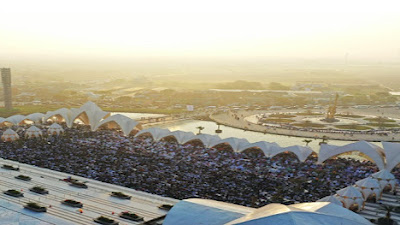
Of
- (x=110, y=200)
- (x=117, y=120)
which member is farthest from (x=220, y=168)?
(x=117, y=120)

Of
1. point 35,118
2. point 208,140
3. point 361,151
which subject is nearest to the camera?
point 361,151

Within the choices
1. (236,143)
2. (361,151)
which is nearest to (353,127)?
(361,151)

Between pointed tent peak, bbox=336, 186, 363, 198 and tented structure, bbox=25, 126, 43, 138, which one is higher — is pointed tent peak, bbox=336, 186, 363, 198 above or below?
above

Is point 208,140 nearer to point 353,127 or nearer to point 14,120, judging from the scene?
point 353,127

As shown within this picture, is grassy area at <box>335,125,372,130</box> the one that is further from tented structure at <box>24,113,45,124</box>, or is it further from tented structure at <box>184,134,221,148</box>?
tented structure at <box>24,113,45,124</box>

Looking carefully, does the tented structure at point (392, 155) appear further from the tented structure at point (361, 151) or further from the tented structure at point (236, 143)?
the tented structure at point (236, 143)

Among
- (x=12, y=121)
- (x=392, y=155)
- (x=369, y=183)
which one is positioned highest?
(x=392, y=155)

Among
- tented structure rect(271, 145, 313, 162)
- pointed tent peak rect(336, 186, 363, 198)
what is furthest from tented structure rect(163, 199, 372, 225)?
tented structure rect(271, 145, 313, 162)
